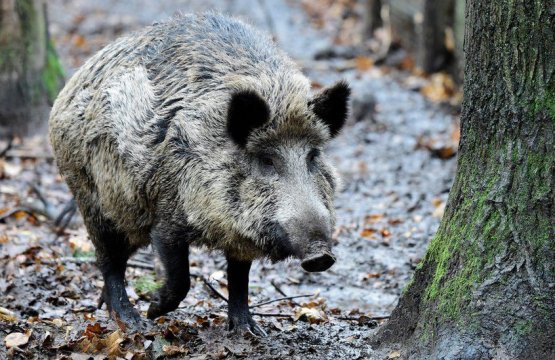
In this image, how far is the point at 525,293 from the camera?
13.5 feet

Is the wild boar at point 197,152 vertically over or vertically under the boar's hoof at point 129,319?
over

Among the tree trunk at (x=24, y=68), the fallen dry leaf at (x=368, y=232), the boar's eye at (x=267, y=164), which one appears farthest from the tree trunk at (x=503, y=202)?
the tree trunk at (x=24, y=68)

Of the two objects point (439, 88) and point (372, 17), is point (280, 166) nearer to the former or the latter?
point (439, 88)

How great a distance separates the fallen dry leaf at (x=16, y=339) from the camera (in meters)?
4.84

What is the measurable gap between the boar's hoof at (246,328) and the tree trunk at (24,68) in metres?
5.98

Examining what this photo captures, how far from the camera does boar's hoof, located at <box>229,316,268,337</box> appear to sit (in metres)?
5.45

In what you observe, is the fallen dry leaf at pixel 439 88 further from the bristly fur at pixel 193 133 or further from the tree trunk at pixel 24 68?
the bristly fur at pixel 193 133

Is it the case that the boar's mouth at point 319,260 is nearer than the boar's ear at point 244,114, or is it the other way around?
the boar's mouth at point 319,260

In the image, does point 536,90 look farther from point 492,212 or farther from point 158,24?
point 158,24

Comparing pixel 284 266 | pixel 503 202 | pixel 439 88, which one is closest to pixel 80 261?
pixel 284 266

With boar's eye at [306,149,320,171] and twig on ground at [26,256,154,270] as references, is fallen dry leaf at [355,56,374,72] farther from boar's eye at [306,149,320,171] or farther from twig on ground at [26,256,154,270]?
boar's eye at [306,149,320,171]

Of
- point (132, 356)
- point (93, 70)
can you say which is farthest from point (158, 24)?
point (132, 356)

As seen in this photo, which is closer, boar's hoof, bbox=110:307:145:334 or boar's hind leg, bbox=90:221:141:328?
boar's hoof, bbox=110:307:145:334

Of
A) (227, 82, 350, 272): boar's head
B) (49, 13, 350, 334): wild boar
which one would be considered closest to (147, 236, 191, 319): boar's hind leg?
(49, 13, 350, 334): wild boar
